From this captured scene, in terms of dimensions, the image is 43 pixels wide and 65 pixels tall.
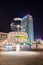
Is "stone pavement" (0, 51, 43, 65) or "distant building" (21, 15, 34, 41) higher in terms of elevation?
"distant building" (21, 15, 34, 41)

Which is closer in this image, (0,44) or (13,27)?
(0,44)

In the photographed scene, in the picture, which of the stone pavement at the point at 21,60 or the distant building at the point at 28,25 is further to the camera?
the distant building at the point at 28,25

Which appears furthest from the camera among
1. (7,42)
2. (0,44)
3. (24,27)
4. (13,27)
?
(24,27)

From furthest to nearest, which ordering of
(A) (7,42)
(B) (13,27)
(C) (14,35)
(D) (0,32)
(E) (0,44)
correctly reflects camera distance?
1. (B) (13,27)
2. (D) (0,32)
3. (C) (14,35)
4. (A) (7,42)
5. (E) (0,44)

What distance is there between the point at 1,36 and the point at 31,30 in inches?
802

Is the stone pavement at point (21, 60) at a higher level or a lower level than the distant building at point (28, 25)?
lower

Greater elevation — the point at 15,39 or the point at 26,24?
the point at 26,24

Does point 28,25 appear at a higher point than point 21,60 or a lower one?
higher

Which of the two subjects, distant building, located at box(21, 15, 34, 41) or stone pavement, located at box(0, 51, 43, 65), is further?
distant building, located at box(21, 15, 34, 41)

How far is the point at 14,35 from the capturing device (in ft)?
112

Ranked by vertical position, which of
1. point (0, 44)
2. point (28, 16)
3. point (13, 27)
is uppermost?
point (28, 16)

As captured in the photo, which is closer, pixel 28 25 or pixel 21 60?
pixel 21 60

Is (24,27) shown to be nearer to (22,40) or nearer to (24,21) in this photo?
(24,21)

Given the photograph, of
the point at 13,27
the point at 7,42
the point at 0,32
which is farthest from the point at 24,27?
the point at 7,42
